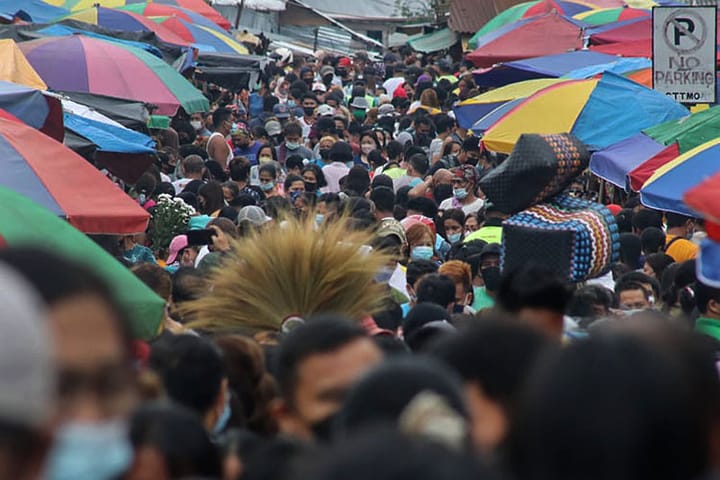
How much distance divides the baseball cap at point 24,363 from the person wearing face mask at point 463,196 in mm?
11148

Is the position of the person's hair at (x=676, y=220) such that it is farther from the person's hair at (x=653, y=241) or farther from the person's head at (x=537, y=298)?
the person's head at (x=537, y=298)

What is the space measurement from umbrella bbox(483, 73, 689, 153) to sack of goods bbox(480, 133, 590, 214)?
192 inches

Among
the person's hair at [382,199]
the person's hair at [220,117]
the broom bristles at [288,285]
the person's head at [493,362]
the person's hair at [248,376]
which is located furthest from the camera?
the person's hair at [220,117]

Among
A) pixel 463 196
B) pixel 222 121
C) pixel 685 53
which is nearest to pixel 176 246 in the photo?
pixel 463 196

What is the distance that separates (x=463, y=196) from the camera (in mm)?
13203

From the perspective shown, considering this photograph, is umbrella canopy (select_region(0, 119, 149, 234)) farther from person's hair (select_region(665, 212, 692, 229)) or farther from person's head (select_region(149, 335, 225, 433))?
person's hair (select_region(665, 212, 692, 229))

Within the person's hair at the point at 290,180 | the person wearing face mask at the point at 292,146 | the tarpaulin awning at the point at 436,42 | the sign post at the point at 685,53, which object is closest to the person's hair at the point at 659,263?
the sign post at the point at 685,53

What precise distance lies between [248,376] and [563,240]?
7.57 ft

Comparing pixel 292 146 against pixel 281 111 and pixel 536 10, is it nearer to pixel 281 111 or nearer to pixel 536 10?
pixel 281 111

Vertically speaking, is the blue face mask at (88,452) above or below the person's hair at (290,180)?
above

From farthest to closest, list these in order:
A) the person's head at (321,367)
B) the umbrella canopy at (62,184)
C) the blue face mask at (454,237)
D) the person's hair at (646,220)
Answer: the blue face mask at (454,237), the person's hair at (646,220), the umbrella canopy at (62,184), the person's head at (321,367)

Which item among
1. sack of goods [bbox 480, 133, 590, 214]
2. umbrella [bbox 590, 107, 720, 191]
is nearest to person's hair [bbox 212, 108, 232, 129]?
umbrella [bbox 590, 107, 720, 191]

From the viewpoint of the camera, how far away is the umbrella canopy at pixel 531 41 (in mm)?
22750

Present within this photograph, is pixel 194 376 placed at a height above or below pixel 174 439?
below
